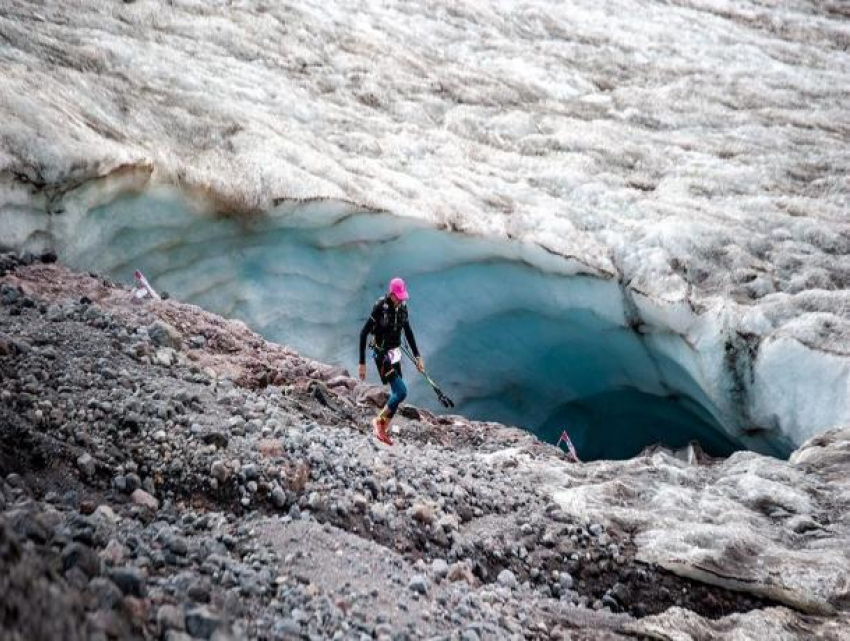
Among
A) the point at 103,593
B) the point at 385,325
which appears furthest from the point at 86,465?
the point at 385,325

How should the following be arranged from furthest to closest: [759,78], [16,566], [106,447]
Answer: [759,78] → [106,447] → [16,566]

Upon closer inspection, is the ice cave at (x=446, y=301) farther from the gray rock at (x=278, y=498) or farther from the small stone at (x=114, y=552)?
the small stone at (x=114, y=552)

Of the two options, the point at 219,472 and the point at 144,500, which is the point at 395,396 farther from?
the point at 144,500

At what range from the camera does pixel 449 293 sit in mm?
10805

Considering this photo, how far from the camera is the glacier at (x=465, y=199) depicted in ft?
29.6

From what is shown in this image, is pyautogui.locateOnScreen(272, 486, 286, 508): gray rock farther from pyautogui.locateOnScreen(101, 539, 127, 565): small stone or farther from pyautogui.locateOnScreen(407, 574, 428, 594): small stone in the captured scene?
pyautogui.locateOnScreen(101, 539, 127, 565): small stone

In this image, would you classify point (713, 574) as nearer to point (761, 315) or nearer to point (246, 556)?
point (246, 556)

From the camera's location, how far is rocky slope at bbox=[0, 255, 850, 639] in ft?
11.4

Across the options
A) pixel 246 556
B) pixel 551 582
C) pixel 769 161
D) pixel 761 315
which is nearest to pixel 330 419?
pixel 551 582

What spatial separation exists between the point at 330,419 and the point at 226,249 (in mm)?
3300

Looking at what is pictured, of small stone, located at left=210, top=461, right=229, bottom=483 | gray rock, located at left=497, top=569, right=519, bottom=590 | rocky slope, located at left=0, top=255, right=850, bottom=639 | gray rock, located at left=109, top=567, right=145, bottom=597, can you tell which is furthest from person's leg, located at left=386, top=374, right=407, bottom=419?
gray rock, located at left=109, top=567, right=145, bottom=597

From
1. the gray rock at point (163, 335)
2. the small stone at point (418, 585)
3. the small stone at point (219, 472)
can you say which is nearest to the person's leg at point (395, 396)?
the gray rock at point (163, 335)

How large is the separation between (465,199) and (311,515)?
6403mm

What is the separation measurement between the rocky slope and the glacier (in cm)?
122
